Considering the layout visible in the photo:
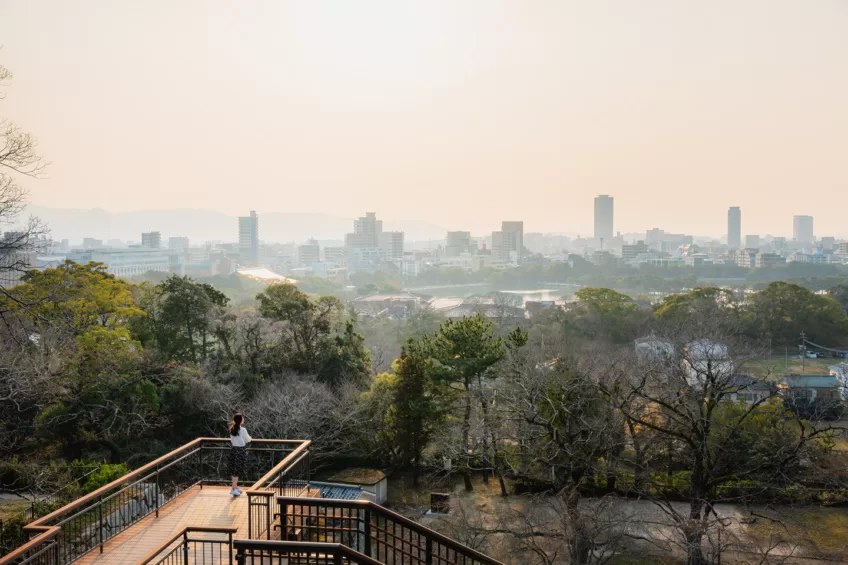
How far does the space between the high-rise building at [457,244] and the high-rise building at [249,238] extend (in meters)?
46.4

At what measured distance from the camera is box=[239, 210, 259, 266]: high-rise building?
147 metres

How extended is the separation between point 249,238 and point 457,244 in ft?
172

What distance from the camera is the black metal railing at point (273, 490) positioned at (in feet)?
20.7

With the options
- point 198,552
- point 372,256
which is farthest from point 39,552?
point 372,256

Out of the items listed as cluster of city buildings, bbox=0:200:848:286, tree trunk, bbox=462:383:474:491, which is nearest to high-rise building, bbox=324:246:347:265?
cluster of city buildings, bbox=0:200:848:286

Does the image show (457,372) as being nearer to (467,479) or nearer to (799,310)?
(467,479)

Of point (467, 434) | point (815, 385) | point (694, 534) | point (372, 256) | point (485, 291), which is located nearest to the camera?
point (694, 534)

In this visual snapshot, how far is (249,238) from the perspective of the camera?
499 ft

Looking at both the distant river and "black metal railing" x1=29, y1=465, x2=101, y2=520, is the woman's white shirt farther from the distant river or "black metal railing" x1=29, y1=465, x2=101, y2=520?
the distant river

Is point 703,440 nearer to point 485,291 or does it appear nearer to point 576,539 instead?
point 576,539

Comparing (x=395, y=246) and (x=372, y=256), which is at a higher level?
(x=395, y=246)

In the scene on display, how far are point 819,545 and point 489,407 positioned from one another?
8.50 m

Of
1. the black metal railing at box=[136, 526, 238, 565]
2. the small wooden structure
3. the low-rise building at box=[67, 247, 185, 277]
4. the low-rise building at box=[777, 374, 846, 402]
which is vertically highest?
the low-rise building at box=[67, 247, 185, 277]

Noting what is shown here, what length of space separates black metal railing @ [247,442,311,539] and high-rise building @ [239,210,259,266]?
14113 cm
